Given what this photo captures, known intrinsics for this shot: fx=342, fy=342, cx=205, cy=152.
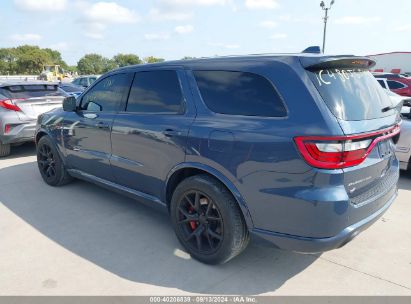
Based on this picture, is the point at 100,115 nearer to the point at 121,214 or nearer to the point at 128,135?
the point at 128,135

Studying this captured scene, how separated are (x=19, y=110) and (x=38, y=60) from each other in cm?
8500

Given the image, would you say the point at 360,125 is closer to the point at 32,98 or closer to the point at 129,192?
the point at 129,192

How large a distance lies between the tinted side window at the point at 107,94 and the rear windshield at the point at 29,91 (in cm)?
335

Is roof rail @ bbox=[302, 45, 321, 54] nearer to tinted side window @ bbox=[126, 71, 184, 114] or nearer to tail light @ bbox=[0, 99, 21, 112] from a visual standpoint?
tinted side window @ bbox=[126, 71, 184, 114]

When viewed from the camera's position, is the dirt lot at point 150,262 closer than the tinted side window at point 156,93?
Yes

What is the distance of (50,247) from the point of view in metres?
3.40

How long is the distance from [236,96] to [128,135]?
4.58 ft

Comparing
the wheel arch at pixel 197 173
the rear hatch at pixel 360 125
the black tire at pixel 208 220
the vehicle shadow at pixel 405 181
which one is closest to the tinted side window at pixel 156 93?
the wheel arch at pixel 197 173

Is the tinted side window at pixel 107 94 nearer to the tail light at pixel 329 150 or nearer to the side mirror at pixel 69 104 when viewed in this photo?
the side mirror at pixel 69 104

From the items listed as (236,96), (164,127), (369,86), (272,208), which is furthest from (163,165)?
(369,86)

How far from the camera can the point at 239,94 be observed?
277cm

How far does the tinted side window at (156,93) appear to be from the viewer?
3.25m

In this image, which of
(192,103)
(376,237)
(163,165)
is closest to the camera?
(192,103)

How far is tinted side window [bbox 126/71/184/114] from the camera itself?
325cm
